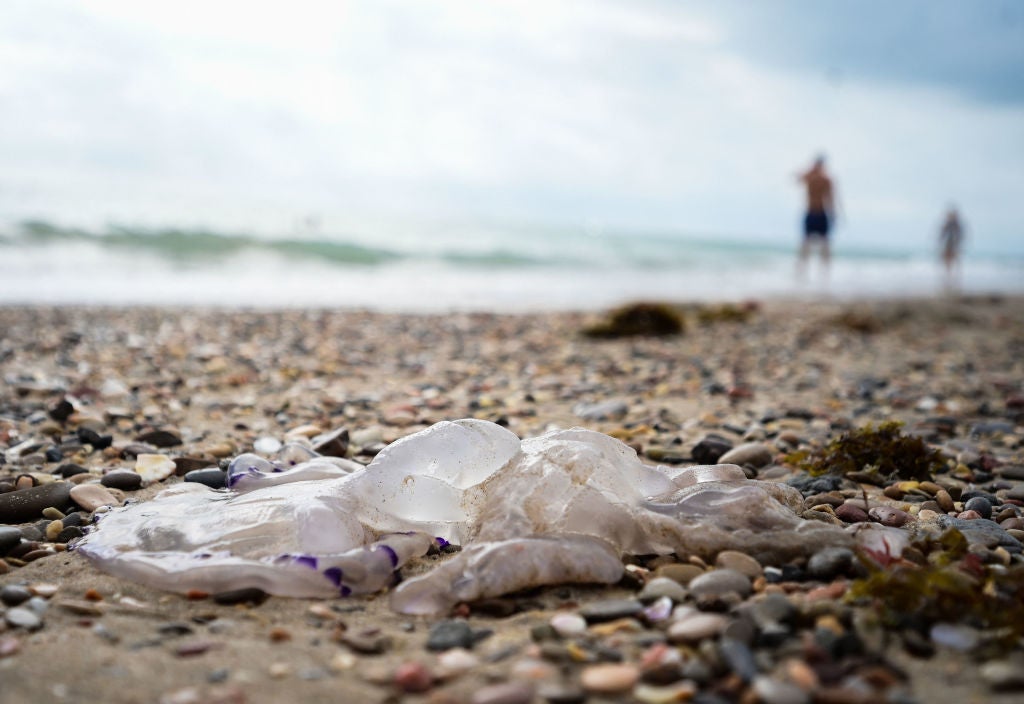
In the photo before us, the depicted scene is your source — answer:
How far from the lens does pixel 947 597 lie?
1873mm

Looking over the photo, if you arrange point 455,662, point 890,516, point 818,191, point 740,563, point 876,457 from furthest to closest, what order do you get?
point 818,191 → point 876,457 → point 890,516 → point 740,563 → point 455,662

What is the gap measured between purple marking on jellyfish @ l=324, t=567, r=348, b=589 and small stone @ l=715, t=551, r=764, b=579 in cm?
104

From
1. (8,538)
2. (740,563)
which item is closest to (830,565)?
(740,563)

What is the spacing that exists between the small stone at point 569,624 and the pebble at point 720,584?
32cm

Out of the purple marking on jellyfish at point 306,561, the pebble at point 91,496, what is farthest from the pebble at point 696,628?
the pebble at point 91,496

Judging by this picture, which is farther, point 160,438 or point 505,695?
point 160,438

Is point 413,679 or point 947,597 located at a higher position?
point 947,597

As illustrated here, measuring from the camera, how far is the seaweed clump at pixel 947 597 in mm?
1807

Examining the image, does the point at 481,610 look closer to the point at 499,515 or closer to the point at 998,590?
the point at 499,515

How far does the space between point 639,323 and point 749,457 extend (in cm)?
466

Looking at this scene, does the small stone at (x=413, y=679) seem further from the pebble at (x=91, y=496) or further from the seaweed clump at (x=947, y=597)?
the pebble at (x=91, y=496)

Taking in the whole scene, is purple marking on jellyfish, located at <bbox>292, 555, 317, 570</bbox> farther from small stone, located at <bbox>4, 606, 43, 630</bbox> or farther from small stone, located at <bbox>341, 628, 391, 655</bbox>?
small stone, located at <bbox>4, 606, 43, 630</bbox>

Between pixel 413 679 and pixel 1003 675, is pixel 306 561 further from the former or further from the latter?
pixel 1003 675

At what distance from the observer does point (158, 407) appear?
4613 millimetres
